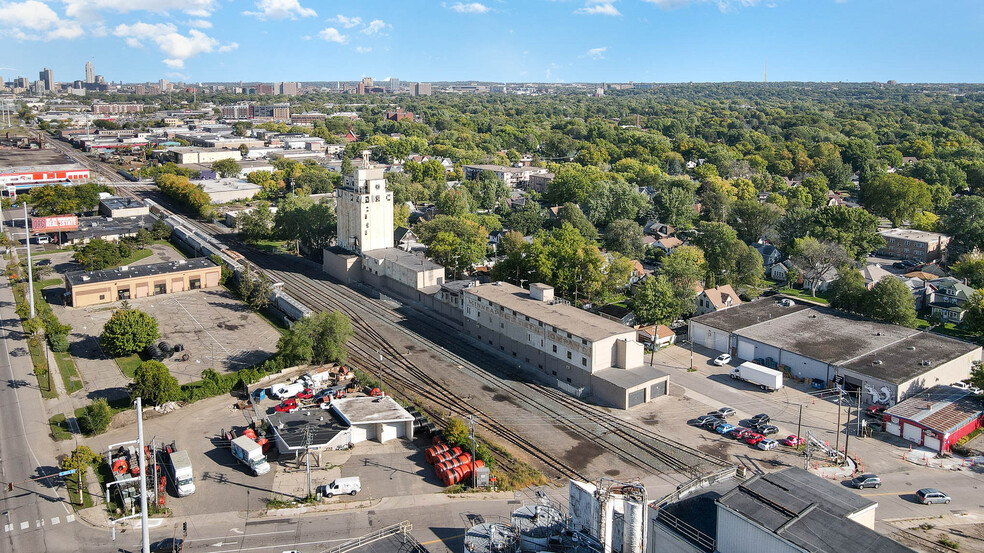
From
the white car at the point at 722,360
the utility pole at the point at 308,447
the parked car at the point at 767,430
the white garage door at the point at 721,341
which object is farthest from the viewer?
the white garage door at the point at 721,341

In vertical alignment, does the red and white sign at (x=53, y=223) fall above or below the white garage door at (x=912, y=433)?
above

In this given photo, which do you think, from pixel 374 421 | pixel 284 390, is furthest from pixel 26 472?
pixel 374 421

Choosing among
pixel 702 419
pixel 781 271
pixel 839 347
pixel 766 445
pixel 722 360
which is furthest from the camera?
pixel 781 271

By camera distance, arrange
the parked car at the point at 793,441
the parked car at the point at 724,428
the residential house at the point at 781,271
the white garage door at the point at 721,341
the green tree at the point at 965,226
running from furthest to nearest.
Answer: the green tree at the point at 965,226 < the residential house at the point at 781,271 < the white garage door at the point at 721,341 < the parked car at the point at 724,428 < the parked car at the point at 793,441

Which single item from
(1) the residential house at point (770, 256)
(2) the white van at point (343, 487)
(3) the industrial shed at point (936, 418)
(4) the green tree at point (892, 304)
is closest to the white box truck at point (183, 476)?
(2) the white van at point (343, 487)

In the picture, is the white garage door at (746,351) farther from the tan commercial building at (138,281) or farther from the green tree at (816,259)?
the tan commercial building at (138,281)

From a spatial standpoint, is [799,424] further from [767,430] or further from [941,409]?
[941,409]

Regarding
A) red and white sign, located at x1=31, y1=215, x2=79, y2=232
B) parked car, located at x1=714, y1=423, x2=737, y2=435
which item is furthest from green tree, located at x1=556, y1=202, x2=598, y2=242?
red and white sign, located at x1=31, y1=215, x2=79, y2=232
